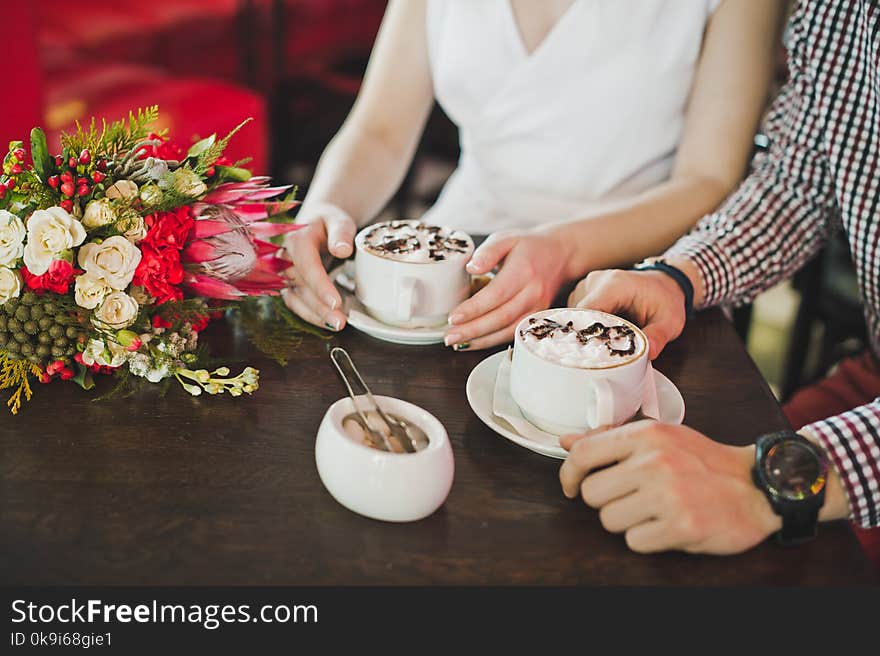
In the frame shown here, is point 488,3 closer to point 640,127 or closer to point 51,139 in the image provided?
point 640,127

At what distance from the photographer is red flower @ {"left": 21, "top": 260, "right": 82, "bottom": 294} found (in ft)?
2.72

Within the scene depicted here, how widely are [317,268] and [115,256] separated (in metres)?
0.26

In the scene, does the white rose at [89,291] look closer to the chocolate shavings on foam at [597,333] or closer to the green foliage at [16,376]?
the green foliage at [16,376]

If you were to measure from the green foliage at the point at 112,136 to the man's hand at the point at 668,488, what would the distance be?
1.80ft

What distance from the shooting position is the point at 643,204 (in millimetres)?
1274

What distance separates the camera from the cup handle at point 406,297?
96 centimetres

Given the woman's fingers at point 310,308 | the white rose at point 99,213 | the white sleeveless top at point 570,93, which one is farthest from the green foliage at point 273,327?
the white sleeveless top at point 570,93

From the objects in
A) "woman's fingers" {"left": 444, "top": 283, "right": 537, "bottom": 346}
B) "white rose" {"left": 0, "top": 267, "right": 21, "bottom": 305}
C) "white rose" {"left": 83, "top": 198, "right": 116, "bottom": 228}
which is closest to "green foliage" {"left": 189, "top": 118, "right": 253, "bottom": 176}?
"white rose" {"left": 83, "top": 198, "right": 116, "bottom": 228}

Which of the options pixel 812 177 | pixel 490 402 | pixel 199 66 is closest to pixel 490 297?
pixel 490 402

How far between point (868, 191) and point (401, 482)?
33.3 inches

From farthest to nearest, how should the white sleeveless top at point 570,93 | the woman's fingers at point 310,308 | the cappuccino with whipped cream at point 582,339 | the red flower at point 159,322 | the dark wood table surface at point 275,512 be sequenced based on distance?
the white sleeveless top at point 570,93
the woman's fingers at point 310,308
the red flower at point 159,322
the cappuccino with whipped cream at point 582,339
the dark wood table surface at point 275,512

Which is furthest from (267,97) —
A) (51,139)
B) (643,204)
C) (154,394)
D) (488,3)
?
(154,394)

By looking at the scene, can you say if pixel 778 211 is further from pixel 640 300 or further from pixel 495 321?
pixel 495 321

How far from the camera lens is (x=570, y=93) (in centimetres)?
147
